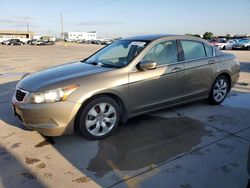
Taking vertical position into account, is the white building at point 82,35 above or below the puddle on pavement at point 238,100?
above

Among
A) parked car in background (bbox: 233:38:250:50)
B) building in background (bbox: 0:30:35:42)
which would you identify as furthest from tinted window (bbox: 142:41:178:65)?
building in background (bbox: 0:30:35:42)

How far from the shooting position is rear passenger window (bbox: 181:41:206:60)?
494 centimetres

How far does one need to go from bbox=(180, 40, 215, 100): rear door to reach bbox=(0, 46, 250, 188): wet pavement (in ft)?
1.70

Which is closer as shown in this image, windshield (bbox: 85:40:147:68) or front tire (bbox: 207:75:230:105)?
windshield (bbox: 85:40:147:68)

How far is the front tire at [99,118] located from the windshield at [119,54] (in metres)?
0.70

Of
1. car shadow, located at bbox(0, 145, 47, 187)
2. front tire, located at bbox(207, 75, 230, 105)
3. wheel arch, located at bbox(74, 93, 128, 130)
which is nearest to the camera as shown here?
car shadow, located at bbox(0, 145, 47, 187)

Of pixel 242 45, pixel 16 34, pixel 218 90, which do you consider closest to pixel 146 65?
pixel 218 90

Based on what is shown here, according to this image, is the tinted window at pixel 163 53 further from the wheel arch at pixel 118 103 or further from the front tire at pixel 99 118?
the front tire at pixel 99 118

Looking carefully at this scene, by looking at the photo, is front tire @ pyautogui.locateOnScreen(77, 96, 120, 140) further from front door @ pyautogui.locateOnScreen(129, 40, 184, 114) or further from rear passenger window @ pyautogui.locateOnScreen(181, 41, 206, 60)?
rear passenger window @ pyautogui.locateOnScreen(181, 41, 206, 60)

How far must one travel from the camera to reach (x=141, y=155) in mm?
3498

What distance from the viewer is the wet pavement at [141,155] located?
2.94 m

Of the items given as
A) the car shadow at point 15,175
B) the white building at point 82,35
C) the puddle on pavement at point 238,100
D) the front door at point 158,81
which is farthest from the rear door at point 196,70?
the white building at point 82,35

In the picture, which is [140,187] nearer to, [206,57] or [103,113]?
[103,113]

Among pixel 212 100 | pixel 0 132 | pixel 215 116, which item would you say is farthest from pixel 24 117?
pixel 212 100
